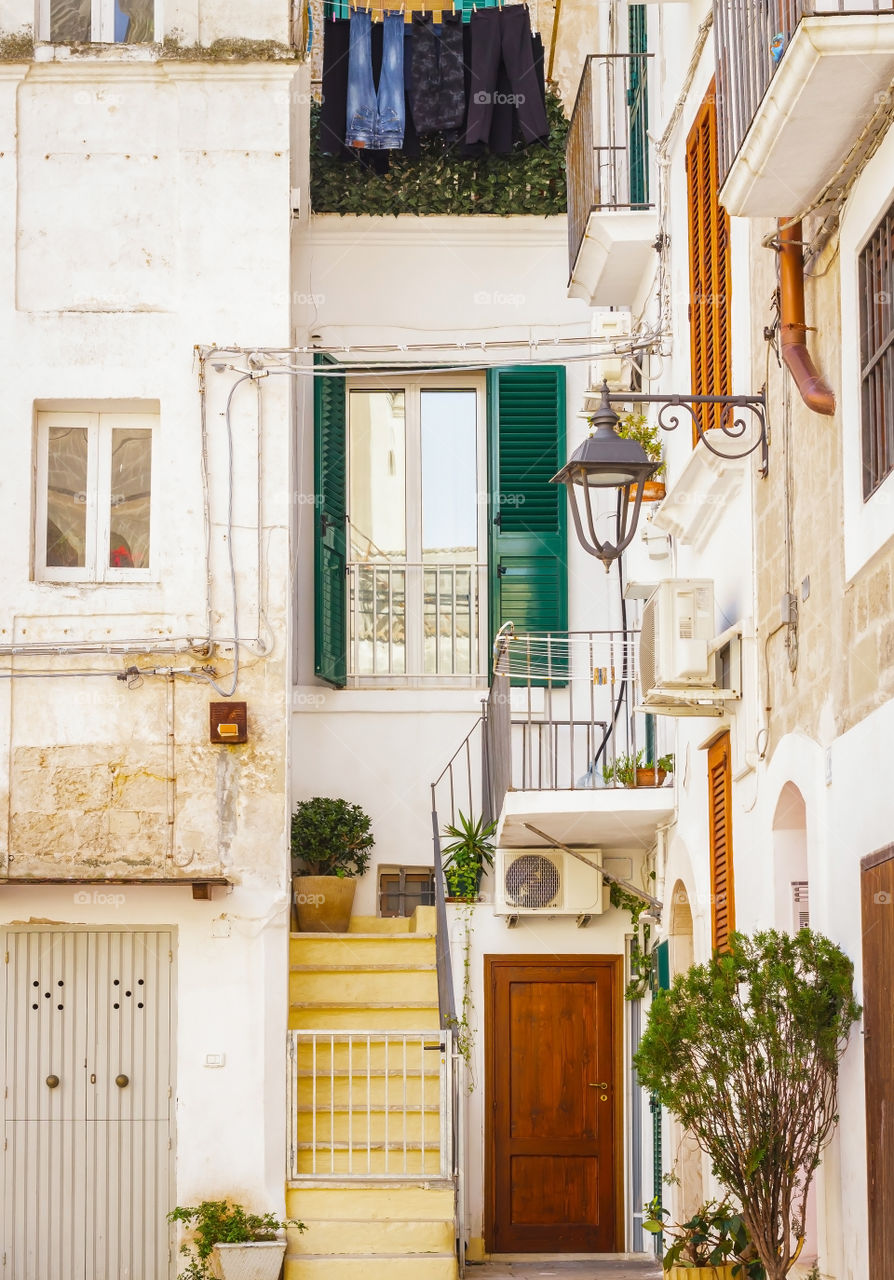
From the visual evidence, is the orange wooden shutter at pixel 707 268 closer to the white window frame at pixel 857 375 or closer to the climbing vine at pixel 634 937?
the white window frame at pixel 857 375

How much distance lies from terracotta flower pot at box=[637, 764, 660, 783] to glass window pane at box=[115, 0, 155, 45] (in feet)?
20.8

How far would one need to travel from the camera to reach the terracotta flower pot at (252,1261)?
10570 millimetres

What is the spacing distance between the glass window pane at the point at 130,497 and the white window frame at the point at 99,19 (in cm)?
289

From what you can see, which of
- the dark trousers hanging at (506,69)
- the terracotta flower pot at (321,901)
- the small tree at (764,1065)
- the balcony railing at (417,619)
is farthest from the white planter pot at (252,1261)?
the dark trousers hanging at (506,69)

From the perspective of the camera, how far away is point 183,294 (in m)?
12.3

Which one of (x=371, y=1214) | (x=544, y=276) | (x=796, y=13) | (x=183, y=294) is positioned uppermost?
(x=544, y=276)

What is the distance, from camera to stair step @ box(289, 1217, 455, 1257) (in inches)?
422

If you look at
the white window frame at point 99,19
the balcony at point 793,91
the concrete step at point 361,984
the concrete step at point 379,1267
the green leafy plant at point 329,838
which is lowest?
the concrete step at point 379,1267

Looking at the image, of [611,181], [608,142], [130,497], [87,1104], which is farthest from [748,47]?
[87,1104]

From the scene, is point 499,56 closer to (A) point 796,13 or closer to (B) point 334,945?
(B) point 334,945

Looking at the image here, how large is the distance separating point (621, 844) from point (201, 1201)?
3979mm

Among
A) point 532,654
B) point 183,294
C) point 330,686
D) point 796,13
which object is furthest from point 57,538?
point 796,13

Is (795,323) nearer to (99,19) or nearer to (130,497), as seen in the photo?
(130,497)

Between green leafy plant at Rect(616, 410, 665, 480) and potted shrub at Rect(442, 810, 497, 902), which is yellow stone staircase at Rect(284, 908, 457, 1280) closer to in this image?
potted shrub at Rect(442, 810, 497, 902)
